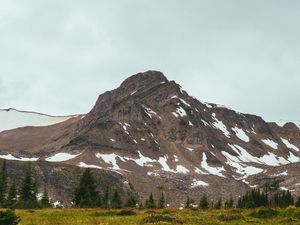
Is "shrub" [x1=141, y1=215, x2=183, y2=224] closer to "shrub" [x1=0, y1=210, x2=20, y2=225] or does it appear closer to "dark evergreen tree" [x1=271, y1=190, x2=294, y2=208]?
"shrub" [x1=0, y1=210, x2=20, y2=225]

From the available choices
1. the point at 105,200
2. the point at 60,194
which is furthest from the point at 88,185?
the point at 60,194

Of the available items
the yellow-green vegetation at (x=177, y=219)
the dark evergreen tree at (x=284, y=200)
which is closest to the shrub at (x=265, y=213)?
the yellow-green vegetation at (x=177, y=219)

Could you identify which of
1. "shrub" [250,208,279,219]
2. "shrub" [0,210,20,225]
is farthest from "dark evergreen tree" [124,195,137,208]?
"shrub" [0,210,20,225]

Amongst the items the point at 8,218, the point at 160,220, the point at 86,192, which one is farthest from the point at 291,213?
the point at 86,192

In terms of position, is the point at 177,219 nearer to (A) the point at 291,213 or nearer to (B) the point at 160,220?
(B) the point at 160,220

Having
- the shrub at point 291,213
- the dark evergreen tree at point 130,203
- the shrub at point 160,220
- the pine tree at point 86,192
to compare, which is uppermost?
the pine tree at point 86,192

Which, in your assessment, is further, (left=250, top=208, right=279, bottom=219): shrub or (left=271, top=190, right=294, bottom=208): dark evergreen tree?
(left=271, top=190, right=294, bottom=208): dark evergreen tree

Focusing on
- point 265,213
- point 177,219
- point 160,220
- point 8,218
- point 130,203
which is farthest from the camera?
→ point 130,203

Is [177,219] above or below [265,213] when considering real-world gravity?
below

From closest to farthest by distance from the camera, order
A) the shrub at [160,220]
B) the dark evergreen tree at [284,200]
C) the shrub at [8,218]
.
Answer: the shrub at [8,218] < the shrub at [160,220] < the dark evergreen tree at [284,200]

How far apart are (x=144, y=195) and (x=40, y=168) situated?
37598 millimetres

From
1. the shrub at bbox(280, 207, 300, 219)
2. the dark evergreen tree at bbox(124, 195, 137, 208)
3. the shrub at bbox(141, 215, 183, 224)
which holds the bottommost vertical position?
the shrub at bbox(141, 215, 183, 224)

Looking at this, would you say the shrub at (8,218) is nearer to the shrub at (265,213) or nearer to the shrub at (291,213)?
the shrub at (265,213)

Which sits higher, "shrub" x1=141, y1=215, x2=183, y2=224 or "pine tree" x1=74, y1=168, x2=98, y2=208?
"pine tree" x1=74, y1=168, x2=98, y2=208
